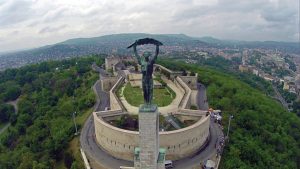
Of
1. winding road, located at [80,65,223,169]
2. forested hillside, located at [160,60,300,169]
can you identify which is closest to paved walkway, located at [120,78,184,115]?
winding road, located at [80,65,223,169]

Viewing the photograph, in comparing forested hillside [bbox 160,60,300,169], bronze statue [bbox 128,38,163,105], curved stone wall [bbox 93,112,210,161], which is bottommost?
forested hillside [bbox 160,60,300,169]

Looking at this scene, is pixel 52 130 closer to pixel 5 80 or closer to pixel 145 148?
pixel 145 148

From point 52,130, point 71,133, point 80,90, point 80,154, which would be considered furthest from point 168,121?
point 80,90

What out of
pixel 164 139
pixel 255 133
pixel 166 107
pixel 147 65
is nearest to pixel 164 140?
pixel 164 139

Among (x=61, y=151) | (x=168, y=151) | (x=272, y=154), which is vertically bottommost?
(x=272, y=154)

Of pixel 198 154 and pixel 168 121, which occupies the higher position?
pixel 168 121

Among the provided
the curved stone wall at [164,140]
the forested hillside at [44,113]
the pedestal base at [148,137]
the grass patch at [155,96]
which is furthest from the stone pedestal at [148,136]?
the grass patch at [155,96]

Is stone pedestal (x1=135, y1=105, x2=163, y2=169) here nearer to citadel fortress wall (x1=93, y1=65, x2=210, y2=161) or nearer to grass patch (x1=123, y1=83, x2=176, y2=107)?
citadel fortress wall (x1=93, y1=65, x2=210, y2=161)

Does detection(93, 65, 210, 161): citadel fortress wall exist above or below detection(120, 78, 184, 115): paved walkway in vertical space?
below
